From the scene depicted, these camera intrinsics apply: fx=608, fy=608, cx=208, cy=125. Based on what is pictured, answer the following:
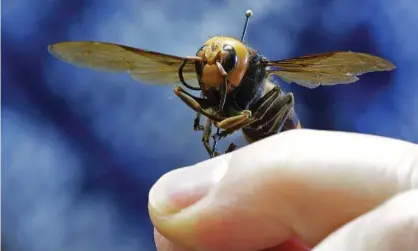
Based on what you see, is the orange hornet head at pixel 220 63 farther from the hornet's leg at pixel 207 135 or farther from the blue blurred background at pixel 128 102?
the blue blurred background at pixel 128 102

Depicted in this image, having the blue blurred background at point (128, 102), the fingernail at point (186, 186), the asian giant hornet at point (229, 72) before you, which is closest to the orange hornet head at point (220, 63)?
the asian giant hornet at point (229, 72)

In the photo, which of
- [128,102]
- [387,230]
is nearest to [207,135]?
[387,230]

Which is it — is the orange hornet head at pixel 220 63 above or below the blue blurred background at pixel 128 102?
above

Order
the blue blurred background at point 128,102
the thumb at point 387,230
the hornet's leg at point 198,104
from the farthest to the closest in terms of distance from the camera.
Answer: the blue blurred background at point 128,102, the hornet's leg at point 198,104, the thumb at point 387,230

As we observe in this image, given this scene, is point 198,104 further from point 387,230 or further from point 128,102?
point 128,102

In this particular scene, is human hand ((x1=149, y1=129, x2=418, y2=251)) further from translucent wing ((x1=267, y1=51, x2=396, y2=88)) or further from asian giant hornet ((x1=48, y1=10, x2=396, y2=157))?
translucent wing ((x1=267, y1=51, x2=396, y2=88))

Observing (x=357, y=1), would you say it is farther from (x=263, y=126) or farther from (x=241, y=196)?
(x=241, y=196)

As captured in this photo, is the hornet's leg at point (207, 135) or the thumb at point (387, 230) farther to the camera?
the hornet's leg at point (207, 135)
